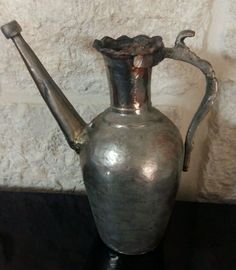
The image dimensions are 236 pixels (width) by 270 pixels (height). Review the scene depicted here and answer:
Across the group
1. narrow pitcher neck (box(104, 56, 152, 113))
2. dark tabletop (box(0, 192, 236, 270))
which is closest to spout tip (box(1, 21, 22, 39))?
narrow pitcher neck (box(104, 56, 152, 113))

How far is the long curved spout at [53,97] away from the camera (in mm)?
460

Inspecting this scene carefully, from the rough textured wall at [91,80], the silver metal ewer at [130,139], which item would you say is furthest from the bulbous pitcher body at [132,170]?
the rough textured wall at [91,80]

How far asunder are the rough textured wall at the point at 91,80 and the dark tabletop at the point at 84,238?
4 cm

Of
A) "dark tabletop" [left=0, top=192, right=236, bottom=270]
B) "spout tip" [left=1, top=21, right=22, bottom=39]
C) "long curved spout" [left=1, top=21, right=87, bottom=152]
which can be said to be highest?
"spout tip" [left=1, top=21, right=22, bottom=39]

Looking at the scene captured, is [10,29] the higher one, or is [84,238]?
[10,29]

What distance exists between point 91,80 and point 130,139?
163mm

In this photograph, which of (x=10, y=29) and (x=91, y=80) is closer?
(x=10, y=29)

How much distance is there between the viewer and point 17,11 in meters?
0.54

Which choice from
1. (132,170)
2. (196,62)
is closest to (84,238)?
(132,170)

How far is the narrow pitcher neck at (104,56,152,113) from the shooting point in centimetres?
43

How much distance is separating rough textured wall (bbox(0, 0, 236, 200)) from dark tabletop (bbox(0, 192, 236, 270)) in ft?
0.13

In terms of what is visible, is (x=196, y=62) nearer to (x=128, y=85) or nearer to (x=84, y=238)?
(x=128, y=85)

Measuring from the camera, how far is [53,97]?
0.47m

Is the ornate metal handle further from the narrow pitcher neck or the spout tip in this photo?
the spout tip
